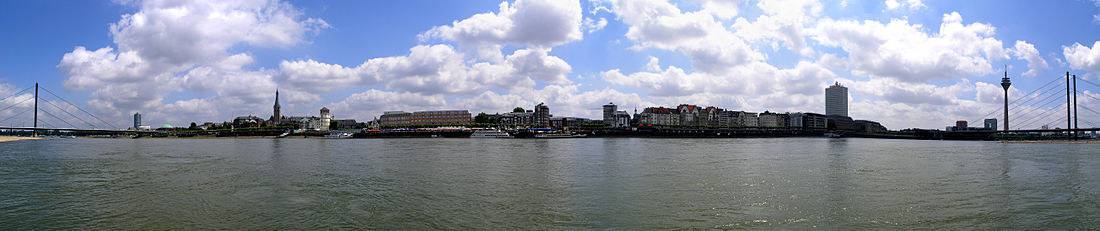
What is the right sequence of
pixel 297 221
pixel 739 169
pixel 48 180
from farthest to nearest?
pixel 739 169
pixel 48 180
pixel 297 221

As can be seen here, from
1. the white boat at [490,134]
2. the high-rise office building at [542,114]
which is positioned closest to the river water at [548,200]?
Result: the white boat at [490,134]

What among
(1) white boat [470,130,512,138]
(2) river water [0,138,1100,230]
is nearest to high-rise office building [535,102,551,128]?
(1) white boat [470,130,512,138]

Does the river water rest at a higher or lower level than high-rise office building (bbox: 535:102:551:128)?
lower

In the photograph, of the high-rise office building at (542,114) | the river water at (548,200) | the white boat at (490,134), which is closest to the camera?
the river water at (548,200)

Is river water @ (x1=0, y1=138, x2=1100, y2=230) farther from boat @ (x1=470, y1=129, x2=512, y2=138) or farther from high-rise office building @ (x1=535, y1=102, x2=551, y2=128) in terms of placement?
high-rise office building @ (x1=535, y1=102, x2=551, y2=128)

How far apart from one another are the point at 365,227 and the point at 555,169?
16.2m

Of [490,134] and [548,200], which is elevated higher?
[490,134]

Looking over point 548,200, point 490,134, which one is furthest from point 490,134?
point 548,200

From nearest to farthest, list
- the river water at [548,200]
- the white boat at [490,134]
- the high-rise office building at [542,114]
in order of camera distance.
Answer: the river water at [548,200]
the white boat at [490,134]
the high-rise office building at [542,114]

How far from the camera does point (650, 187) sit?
19531 mm

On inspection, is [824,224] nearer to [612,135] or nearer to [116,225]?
[116,225]

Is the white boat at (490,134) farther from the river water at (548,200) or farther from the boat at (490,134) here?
the river water at (548,200)

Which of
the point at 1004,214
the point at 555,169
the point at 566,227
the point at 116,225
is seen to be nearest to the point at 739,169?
the point at 555,169

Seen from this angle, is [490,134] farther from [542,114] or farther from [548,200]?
[548,200]
